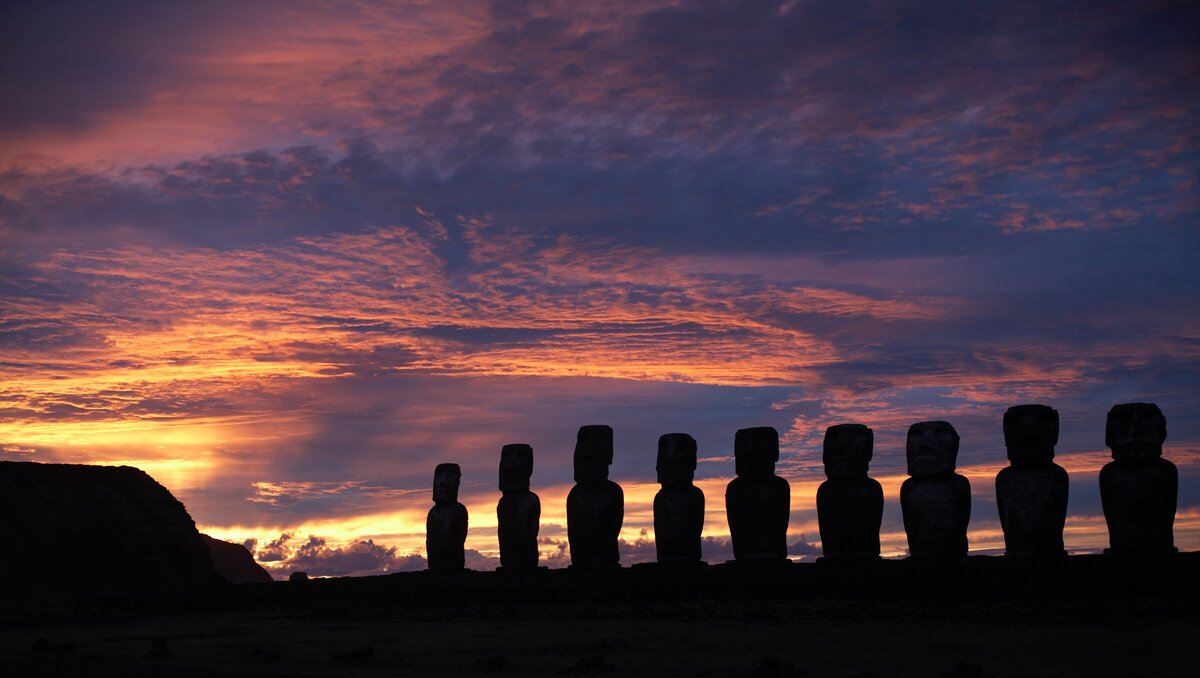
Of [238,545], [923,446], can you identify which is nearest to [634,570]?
[923,446]

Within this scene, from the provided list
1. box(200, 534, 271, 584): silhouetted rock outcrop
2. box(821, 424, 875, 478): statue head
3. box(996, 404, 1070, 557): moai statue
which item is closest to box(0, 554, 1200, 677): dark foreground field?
box(996, 404, 1070, 557): moai statue

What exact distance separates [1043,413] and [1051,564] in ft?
7.41

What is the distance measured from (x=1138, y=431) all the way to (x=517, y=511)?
403 inches

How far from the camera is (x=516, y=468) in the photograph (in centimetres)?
2238

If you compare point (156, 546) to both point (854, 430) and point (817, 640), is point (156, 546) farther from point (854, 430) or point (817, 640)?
point (817, 640)

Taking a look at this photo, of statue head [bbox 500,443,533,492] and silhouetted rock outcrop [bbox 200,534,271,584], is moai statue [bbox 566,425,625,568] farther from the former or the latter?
silhouetted rock outcrop [bbox 200,534,271,584]

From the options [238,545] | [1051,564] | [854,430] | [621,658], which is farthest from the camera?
[238,545]

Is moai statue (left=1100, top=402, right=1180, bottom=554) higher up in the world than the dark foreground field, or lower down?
higher up

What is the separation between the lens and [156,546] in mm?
36906

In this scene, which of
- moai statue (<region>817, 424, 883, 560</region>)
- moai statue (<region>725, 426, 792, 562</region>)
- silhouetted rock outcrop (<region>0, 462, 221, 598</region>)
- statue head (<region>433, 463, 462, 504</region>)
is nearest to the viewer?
moai statue (<region>817, 424, 883, 560</region>)

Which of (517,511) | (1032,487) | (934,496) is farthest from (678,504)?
(1032,487)

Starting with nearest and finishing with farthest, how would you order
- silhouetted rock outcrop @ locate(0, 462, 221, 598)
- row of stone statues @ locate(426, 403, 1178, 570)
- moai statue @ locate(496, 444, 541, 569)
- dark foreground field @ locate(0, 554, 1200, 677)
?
dark foreground field @ locate(0, 554, 1200, 677) → row of stone statues @ locate(426, 403, 1178, 570) → moai statue @ locate(496, 444, 541, 569) → silhouetted rock outcrop @ locate(0, 462, 221, 598)

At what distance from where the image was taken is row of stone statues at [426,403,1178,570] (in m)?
16.1

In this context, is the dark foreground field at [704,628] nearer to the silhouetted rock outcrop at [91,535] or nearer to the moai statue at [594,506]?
the moai statue at [594,506]
